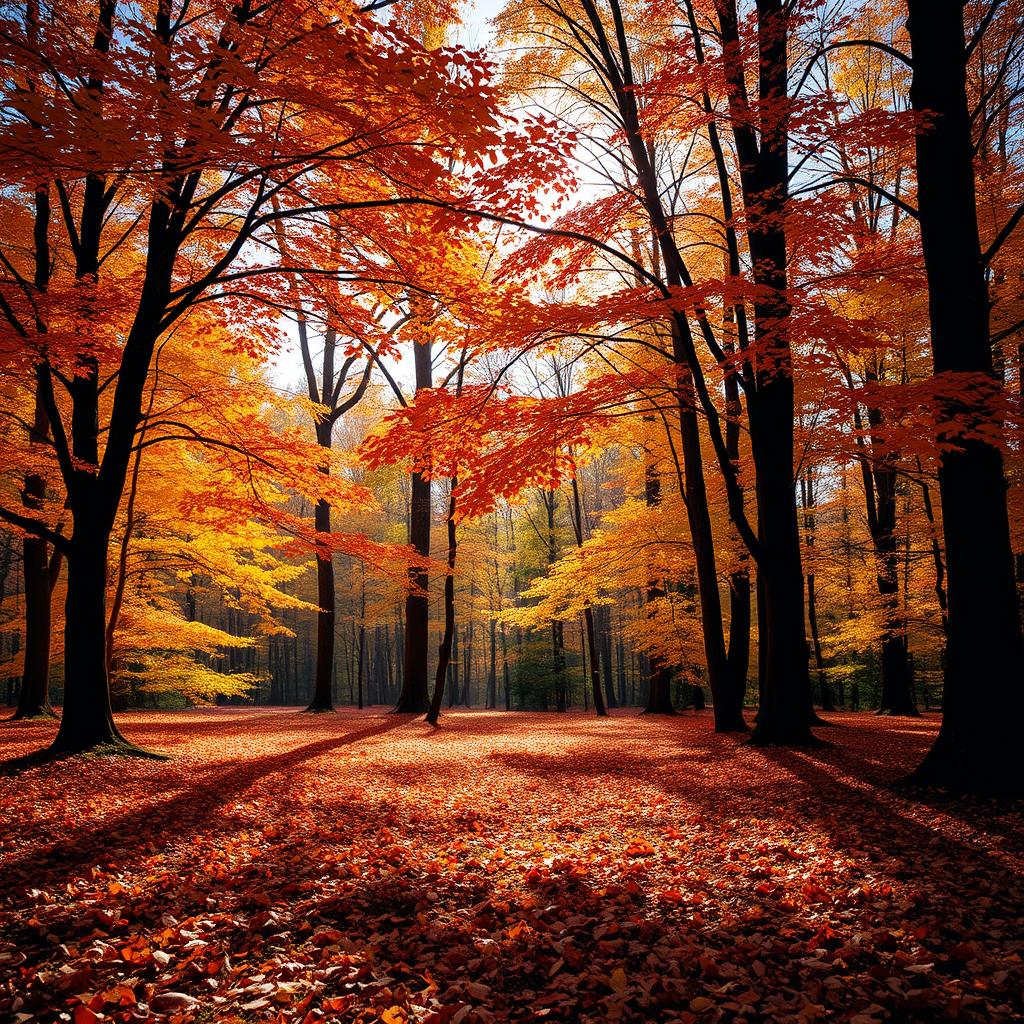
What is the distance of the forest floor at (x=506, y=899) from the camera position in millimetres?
2518

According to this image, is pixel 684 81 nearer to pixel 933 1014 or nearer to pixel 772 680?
pixel 772 680

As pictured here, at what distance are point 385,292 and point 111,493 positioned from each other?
14.0ft

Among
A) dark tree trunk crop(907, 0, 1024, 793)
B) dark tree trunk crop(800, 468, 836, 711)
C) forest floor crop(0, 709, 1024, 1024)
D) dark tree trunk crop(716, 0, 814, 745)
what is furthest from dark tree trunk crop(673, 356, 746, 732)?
dark tree trunk crop(907, 0, 1024, 793)

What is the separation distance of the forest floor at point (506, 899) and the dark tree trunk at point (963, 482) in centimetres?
55

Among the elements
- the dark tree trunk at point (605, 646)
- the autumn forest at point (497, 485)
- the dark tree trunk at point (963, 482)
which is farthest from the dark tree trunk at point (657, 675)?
the dark tree trunk at point (605, 646)

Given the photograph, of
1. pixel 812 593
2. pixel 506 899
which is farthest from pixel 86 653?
pixel 812 593

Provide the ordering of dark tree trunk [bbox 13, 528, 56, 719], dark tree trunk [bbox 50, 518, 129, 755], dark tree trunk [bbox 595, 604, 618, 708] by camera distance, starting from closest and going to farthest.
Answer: dark tree trunk [bbox 50, 518, 129, 755]
dark tree trunk [bbox 13, 528, 56, 719]
dark tree trunk [bbox 595, 604, 618, 708]

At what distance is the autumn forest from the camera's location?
292cm

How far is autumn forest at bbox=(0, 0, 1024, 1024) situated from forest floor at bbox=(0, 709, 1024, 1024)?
0.03m

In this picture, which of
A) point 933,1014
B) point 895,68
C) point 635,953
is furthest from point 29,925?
point 895,68

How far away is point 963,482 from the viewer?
505 centimetres

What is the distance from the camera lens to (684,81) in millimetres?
6836

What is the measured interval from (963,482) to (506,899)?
4985mm

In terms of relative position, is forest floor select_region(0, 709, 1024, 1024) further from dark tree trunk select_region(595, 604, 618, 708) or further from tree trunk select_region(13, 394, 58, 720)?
dark tree trunk select_region(595, 604, 618, 708)
